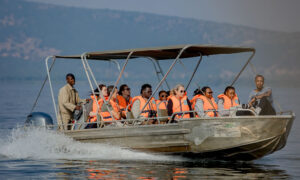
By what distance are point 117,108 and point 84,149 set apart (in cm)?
126

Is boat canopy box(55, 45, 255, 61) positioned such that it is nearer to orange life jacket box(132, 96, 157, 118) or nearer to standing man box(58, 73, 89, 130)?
orange life jacket box(132, 96, 157, 118)

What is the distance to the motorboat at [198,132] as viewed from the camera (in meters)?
12.1

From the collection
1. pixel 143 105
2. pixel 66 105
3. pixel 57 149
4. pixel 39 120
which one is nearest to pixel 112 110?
pixel 143 105

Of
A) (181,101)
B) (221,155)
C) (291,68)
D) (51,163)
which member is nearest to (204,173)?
(221,155)

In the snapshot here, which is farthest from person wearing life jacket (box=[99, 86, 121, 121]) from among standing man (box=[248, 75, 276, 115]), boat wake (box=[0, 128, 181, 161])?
standing man (box=[248, 75, 276, 115])

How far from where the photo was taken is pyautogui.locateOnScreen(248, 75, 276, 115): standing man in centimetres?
1241

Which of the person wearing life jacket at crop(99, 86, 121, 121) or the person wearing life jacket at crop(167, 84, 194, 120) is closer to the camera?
the person wearing life jacket at crop(167, 84, 194, 120)

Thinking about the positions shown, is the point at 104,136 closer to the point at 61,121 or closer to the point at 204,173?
the point at 61,121

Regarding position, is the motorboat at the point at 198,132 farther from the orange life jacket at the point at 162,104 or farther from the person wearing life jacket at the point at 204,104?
the person wearing life jacket at the point at 204,104

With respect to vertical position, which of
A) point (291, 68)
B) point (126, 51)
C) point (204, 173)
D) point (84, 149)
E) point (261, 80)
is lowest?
point (204, 173)

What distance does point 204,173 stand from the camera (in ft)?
39.5

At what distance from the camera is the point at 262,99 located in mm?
12477

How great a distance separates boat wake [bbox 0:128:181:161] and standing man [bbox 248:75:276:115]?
2.08 meters

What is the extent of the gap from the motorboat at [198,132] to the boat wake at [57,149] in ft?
0.60
